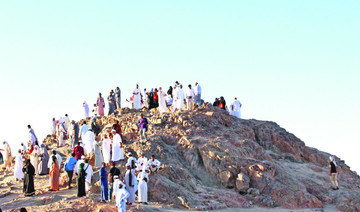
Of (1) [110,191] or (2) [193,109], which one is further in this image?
(2) [193,109]

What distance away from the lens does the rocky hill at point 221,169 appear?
1667cm

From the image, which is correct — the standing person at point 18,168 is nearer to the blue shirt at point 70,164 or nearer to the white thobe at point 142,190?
the blue shirt at point 70,164

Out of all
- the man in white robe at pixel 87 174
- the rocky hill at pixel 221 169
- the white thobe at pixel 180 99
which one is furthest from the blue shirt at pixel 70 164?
the white thobe at pixel 180 99

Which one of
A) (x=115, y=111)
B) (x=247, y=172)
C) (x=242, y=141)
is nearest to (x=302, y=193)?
(x=247, y=172)

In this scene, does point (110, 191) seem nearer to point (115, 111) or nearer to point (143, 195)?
point (143, 195)

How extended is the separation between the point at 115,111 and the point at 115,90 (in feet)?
4.71

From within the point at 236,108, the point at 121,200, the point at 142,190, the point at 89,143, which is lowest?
the point at 121,200

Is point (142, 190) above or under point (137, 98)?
under

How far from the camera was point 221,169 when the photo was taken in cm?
1955

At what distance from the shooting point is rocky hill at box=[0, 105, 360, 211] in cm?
1667

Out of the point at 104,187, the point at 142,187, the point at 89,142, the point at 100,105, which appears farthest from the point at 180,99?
the point at 104,187

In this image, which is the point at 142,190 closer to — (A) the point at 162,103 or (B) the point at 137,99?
(A) the point at 162,103

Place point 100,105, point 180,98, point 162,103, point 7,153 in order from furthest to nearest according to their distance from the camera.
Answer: point 100,105 < point 162,103 < point 180,98 < point 7,153

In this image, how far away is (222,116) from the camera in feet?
80.3
